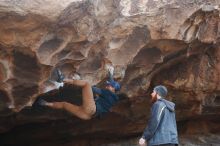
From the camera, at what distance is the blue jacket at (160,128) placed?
5.20 metres

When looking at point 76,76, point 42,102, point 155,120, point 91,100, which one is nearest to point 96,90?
point 91,100

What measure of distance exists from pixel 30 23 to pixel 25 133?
9.94 feet

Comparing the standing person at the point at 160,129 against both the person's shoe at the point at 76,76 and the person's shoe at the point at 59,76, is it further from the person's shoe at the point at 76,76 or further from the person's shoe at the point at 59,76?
the person's shoe at the point at 59,76

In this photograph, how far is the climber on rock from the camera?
6066mm

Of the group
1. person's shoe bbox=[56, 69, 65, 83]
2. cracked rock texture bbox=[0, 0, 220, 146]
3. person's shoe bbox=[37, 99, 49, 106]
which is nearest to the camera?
cracked rock texture bbox=[0, 0, 220, 146]

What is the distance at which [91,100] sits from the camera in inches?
240

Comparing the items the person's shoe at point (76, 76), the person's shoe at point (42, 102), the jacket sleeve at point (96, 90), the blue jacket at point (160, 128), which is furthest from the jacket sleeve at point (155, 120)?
the person's shoe at point (42, 102)

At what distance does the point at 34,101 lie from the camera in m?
6.16

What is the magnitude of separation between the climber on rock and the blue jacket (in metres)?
1.06

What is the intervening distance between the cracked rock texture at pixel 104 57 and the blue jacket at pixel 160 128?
1134 mm

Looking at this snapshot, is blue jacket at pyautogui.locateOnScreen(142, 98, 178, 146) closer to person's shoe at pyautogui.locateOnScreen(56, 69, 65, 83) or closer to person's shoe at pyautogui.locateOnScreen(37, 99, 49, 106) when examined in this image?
person's shoe at pyautogui.locateOnScreen(56, 69, 65, 83)

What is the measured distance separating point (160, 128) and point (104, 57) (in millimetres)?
1354

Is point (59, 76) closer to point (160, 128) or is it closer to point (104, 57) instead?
point (104, 57)

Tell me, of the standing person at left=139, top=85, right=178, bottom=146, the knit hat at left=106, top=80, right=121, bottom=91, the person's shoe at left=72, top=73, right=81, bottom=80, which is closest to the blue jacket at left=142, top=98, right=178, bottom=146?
the standing person at left=139, top=85, right=178, bottom=146
